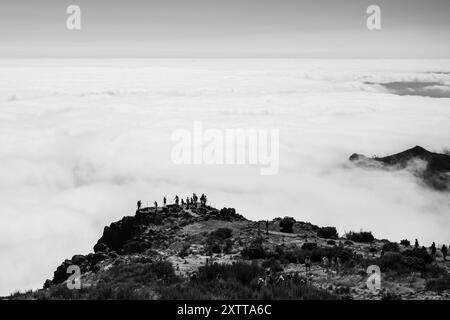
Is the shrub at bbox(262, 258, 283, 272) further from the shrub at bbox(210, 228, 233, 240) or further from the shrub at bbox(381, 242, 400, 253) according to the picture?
the shrub at bbox(210, 228, 233, 240)

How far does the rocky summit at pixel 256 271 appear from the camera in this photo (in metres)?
17.3

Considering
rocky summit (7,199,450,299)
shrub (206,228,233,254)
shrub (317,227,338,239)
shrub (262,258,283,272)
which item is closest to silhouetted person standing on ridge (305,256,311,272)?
rocky summit (7,199,450,299)

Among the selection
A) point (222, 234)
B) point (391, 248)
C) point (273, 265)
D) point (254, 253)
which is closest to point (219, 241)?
point (222, 234)

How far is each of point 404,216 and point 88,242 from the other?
4436 inches

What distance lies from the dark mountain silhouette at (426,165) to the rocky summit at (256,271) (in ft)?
440

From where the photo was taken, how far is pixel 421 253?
2475 cm

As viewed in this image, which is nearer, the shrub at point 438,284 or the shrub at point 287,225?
the shrub at point 438,284

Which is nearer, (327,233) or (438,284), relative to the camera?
(438,284)

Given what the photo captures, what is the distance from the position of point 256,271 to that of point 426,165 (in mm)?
163142

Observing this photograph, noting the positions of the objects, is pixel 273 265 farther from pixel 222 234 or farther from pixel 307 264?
pixel 222 234

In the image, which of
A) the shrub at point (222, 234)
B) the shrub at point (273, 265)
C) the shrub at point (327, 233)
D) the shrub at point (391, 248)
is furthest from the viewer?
the shrub at point (327, 233)

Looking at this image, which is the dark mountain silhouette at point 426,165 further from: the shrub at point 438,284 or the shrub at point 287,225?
the shrub at point 438,284

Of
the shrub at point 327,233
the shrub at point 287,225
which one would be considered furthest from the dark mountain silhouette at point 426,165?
the shrub at point 327,233

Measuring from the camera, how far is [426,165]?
532ft
